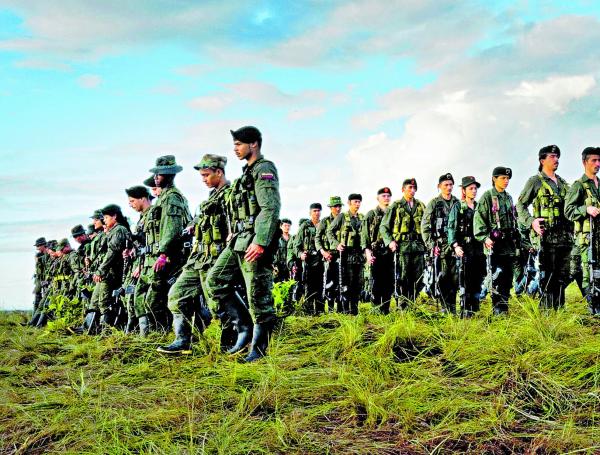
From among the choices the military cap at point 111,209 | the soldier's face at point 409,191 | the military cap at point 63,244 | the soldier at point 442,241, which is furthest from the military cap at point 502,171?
the military cap at point 63,244

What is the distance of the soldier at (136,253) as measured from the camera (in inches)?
332

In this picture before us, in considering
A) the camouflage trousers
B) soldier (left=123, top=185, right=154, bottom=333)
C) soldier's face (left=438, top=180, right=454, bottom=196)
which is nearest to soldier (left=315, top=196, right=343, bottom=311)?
soldier's face (left=438, top=180, right=454, bottom=196)

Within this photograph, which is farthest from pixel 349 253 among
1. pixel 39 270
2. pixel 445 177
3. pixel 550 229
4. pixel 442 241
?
pixel 39 270

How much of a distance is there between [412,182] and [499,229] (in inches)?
113

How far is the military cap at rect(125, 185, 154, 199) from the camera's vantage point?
8.96 metres

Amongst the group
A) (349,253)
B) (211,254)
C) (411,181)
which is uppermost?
(411,181)

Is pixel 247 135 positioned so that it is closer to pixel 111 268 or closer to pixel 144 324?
pixel 144 324

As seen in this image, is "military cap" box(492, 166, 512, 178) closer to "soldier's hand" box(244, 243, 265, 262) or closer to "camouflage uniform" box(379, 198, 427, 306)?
"camouflage uniform" box(379, 198, 427, 306)

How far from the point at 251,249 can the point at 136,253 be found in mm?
3686

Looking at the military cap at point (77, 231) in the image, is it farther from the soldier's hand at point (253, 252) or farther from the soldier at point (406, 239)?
the soldier's hand at point (253, 252)

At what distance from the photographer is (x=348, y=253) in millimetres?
13930

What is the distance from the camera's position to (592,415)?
421cm

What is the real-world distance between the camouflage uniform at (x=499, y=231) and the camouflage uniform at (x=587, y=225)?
0.89 m

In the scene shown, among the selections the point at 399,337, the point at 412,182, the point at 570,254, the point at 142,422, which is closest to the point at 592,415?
the point at 399,337
